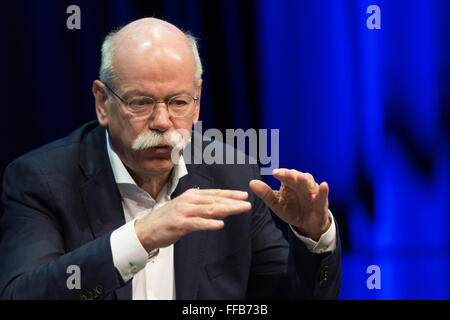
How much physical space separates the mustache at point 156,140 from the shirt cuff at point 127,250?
0.33 meters

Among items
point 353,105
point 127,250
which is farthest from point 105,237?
point 353,105

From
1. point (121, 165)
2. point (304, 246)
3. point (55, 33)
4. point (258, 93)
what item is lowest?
point (304, 246)

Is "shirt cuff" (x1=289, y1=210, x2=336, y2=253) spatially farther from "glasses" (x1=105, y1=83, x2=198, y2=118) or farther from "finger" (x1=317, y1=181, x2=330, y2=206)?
"glasses" (x1=105, y1=83, x2=198, y2=118)

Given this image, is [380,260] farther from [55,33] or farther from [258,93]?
[55,33]

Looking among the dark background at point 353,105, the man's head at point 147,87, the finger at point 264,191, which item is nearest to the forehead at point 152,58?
the man's head at point 147,87

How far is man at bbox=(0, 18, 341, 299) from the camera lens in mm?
1512

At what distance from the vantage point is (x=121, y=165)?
5.79 ft

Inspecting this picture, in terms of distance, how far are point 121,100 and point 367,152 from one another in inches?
47.3

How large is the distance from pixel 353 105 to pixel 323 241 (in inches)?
38.9

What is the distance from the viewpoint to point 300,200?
1.55 metres

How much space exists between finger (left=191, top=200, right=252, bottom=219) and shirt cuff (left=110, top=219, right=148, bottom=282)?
171 mm

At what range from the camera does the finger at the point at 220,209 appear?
4.18 feet
